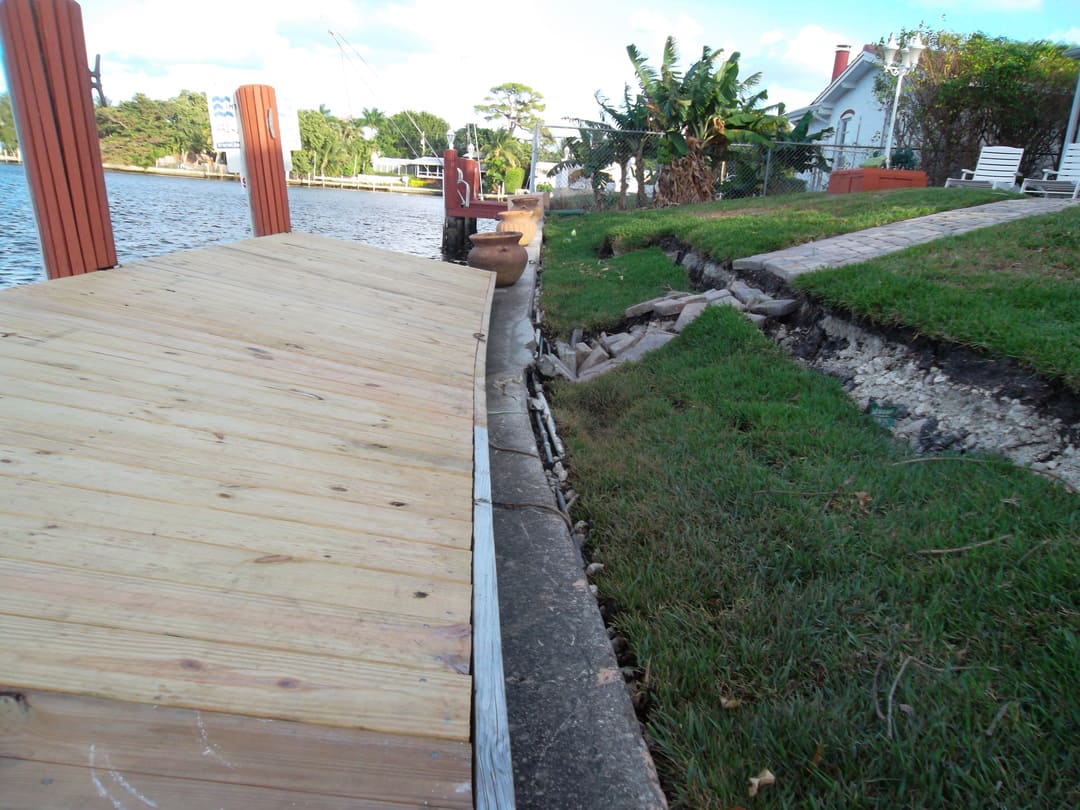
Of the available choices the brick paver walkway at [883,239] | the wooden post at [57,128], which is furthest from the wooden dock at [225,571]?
the brick paver walkway at [883,239]

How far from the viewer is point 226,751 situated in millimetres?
1163

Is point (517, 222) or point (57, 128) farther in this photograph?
point (517, 222)

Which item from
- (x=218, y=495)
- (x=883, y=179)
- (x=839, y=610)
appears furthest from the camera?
(x=883, y=179)

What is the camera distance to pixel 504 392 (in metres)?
4.93

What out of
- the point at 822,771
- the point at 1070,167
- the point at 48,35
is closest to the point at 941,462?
the point at 822,771

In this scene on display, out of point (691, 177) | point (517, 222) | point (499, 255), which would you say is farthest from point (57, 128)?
point (691, 177)

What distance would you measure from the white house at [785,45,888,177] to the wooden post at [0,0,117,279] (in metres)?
→ 16.4

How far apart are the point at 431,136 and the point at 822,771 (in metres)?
97.4

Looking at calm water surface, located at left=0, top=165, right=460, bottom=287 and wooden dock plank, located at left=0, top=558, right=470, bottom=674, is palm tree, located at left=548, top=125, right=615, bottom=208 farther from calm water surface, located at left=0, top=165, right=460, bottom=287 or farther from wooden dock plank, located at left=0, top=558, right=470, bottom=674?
wooden dock plank, located at left=0, top=558, right=470, bottom=674

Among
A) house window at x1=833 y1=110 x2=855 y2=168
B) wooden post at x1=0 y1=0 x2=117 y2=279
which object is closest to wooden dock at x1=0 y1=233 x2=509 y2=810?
wooden post at x1=0 y1=0 x2=117 y2=279

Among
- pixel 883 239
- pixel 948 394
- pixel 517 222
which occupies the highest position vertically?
pixel 883 239

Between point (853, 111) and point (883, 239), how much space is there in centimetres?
1752

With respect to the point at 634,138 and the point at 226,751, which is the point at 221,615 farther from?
the point at 634,138

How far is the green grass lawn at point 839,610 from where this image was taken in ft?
5.65
